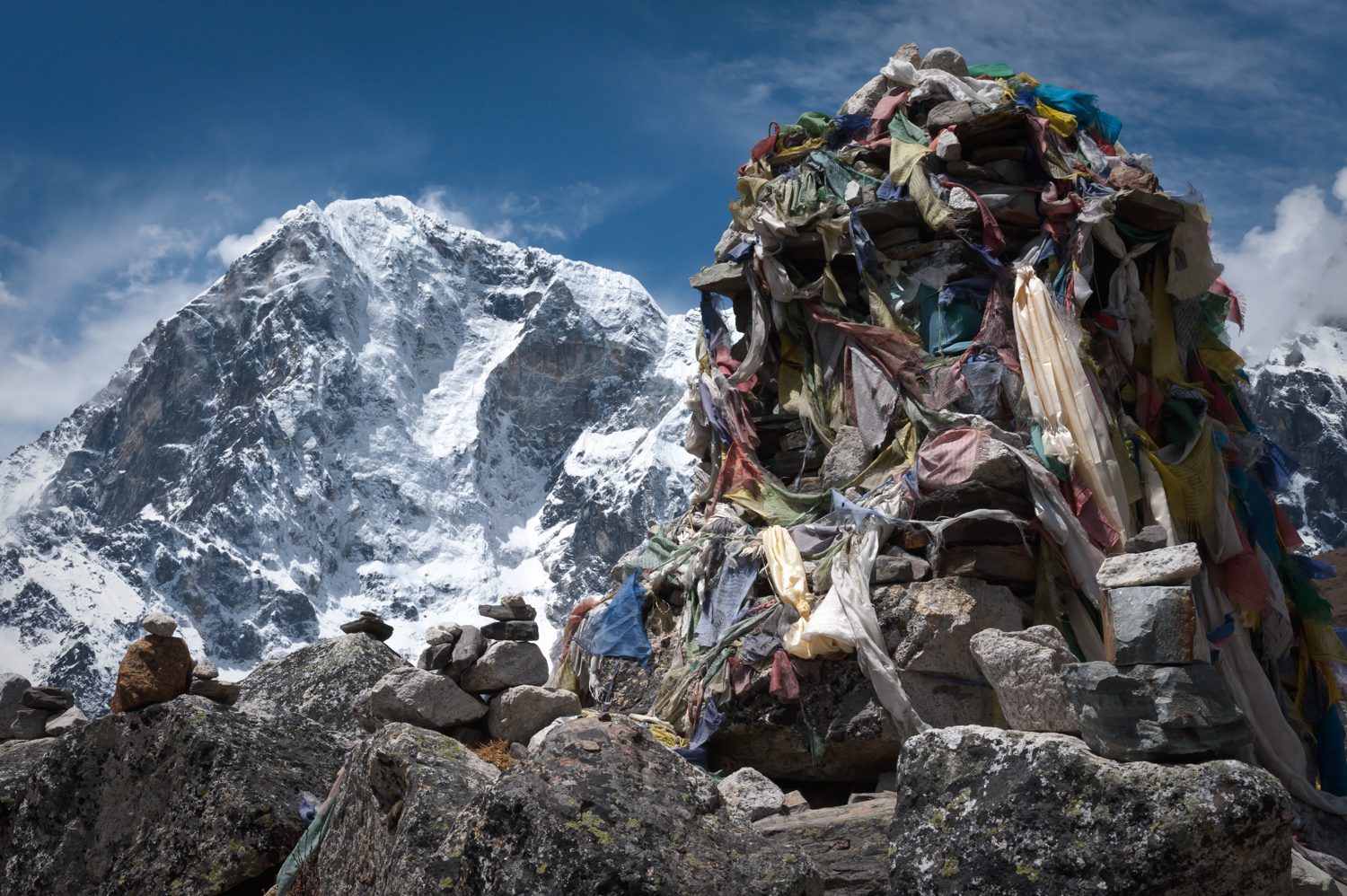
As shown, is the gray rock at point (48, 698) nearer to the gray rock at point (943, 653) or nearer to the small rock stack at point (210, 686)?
the small rock stack at point (210, 686)

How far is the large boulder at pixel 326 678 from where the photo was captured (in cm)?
920

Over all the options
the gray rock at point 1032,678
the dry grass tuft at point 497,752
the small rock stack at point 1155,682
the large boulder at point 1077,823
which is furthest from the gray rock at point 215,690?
A: the small rock stack at point 1155,682

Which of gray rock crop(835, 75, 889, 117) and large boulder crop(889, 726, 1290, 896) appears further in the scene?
gray rock crop(835, 75, 889, 117)

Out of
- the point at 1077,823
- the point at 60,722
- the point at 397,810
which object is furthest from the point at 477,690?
the point at 1077,823

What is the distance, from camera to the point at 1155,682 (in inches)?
170

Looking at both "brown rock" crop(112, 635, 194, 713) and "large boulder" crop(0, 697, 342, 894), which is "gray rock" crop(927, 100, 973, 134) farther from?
"brown rock" crop(112, 635, 194, 713)

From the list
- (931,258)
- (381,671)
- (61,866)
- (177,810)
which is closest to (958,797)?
(177,810)

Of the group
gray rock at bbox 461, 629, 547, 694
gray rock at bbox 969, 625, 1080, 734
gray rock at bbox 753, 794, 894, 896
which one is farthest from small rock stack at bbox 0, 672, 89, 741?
gray rock at bbox 969, 625, 1080, 734

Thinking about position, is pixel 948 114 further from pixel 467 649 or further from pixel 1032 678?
pixel 1032 678

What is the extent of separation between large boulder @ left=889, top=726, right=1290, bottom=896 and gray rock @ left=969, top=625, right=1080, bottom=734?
862mm

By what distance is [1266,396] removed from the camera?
152625 mm

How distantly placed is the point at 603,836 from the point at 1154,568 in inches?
83.3

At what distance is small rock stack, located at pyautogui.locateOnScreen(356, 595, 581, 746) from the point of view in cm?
768

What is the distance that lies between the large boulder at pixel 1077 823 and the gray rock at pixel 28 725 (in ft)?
24.4
